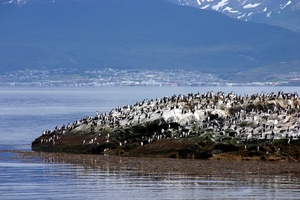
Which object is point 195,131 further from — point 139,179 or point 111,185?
point 111,185

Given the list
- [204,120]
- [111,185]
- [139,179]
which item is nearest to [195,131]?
[204,120]

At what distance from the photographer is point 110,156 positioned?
139ft

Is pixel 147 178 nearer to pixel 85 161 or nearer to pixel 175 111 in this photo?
pixel 85 161

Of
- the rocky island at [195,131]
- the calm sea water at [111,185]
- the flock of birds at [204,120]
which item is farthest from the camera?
the flock of birds at [204,120]

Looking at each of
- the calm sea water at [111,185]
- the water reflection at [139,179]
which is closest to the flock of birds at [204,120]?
the water reflection at [139,179]

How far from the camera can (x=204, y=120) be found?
148 ft

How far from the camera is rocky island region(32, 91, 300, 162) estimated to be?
40188mm

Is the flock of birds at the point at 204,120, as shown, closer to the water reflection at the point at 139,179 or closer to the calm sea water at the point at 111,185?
the water reflection at the point at 139,179

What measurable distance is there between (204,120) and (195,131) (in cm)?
244

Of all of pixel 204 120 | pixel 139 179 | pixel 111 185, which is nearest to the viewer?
pixel 111 185

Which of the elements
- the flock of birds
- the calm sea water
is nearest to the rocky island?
the flock of birds

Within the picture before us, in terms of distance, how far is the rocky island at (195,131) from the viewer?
40.2 meters

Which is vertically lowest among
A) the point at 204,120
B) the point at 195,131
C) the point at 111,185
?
the point at 111,185

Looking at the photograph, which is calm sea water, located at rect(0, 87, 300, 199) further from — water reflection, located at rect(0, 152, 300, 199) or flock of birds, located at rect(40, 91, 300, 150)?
flock of birds, located at rect(40, 91, 300, 150)
